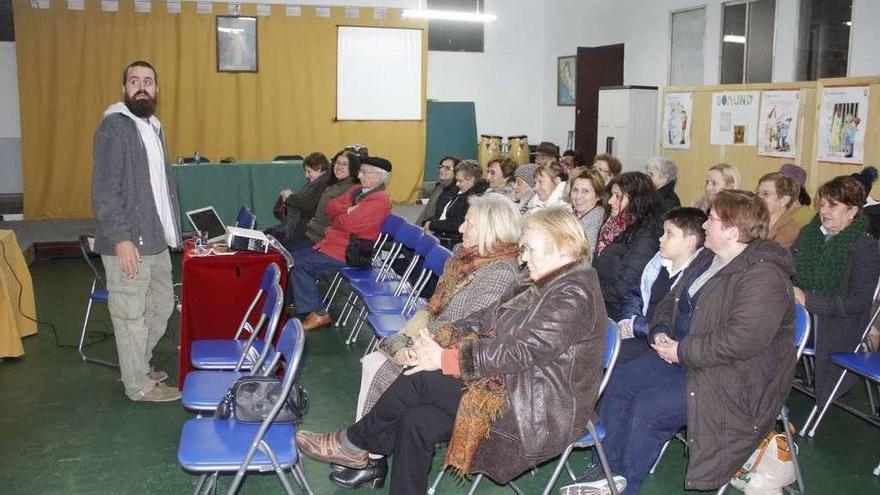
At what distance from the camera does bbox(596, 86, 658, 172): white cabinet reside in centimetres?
947

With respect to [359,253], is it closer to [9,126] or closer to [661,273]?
[661,273]

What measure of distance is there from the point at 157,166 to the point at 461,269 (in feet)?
5.38

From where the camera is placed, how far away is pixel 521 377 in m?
2.59

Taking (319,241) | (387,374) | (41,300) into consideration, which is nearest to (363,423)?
(387,374)

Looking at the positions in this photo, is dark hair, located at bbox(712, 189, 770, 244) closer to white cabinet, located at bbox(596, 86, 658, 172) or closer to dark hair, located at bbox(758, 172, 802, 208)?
dark hair, located at bbox(758, 172, 802, 208)

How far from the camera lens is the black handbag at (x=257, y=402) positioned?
262 cm

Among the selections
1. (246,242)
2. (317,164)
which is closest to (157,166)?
(246,242)

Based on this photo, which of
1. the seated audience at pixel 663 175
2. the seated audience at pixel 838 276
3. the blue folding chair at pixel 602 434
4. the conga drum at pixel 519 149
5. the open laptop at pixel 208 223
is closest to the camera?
the blue folding chair at pixel 602 434

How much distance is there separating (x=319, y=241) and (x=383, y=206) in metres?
0.63

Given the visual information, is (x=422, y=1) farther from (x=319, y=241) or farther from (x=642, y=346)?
(x=642, y=346)

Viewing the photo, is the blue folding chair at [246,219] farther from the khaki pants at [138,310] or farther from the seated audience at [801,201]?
the seated audience at [801,201]

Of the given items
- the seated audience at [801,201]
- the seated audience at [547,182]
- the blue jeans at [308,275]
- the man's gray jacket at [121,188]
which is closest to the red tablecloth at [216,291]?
the man's gray jacket at [121,188]

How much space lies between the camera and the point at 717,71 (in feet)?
30.1

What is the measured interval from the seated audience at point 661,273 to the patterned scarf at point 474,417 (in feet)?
3.15
